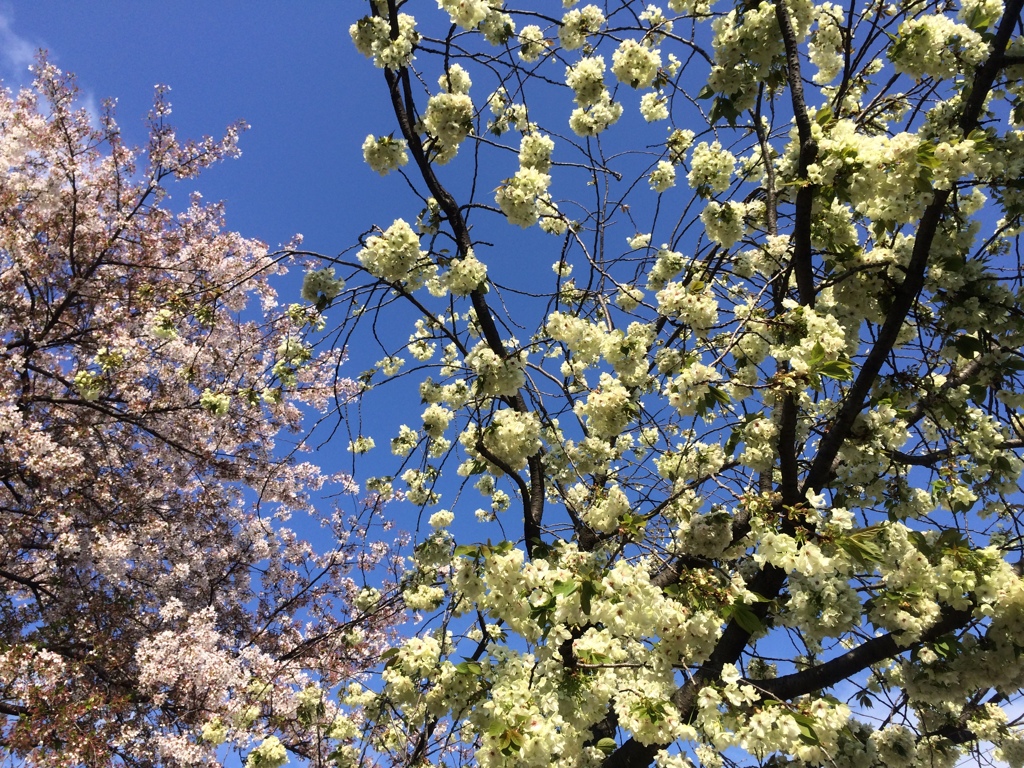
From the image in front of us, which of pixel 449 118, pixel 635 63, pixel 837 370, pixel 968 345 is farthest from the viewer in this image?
pixel 635 63

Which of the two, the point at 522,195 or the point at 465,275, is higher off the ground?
the point at 522,195

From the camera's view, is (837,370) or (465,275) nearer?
(837,370)

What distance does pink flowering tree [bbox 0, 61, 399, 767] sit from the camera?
17.7 feet

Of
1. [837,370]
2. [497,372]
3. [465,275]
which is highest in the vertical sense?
[465,275]

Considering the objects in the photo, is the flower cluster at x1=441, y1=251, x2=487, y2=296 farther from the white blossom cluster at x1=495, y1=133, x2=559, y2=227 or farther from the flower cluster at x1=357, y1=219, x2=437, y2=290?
the white blossom cluster at x1=495, y1=133, x2=559, y2=227

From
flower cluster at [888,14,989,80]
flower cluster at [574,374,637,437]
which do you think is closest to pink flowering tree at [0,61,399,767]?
flower cluster at [574,374,637,437]

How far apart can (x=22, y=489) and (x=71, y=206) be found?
3.94m

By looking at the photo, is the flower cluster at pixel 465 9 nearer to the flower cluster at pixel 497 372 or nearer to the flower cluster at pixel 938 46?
the flower cluster at pixel 497 372

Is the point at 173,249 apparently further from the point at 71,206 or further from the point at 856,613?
the point at 856,613

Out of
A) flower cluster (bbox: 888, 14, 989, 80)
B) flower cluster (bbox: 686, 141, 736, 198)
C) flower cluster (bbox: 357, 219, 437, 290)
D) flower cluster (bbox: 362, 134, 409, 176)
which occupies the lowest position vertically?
flower cluster (bbox: 888, 14, 989, 80)

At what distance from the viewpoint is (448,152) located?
3758 millimetres

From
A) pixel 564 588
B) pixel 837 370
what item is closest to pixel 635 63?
pixel 837 370

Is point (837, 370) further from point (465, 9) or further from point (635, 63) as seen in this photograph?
point (465, 9)

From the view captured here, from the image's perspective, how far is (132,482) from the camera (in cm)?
789
